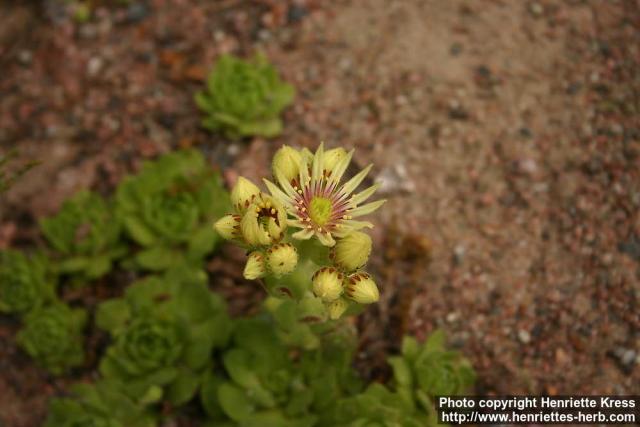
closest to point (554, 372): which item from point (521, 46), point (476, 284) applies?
point (476, 284)

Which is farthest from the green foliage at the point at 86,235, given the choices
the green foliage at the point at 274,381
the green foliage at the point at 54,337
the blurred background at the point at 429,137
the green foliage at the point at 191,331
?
the green foliage at the point at 274,381

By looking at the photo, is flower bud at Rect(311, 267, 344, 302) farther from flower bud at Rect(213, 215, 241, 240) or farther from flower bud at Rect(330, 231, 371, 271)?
flower bud at Rect(213, 215, 241, 240)

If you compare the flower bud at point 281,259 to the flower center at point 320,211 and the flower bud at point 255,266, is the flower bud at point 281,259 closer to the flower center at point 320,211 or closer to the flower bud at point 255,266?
the flower bud at point 255,266

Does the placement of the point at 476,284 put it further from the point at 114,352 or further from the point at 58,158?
the point at 58,158

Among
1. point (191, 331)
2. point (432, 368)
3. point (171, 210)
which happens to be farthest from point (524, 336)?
point (171, 210)

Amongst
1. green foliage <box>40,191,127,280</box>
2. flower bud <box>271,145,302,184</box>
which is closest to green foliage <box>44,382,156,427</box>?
green foliage <box>40,191,127,280</box>

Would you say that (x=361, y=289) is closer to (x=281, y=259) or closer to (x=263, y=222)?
(x=281, y=259)
